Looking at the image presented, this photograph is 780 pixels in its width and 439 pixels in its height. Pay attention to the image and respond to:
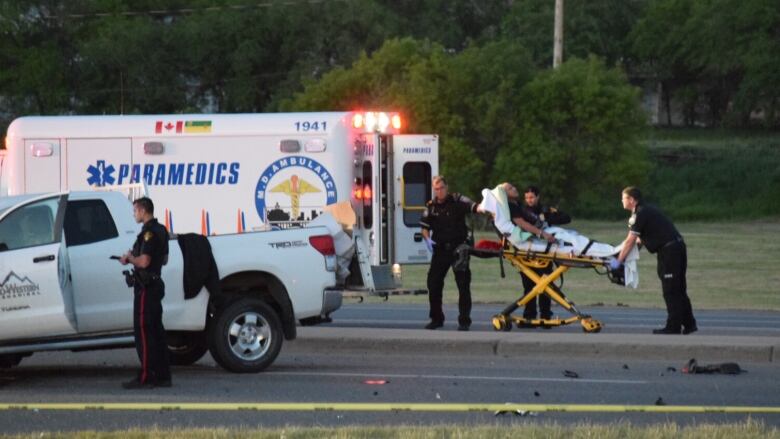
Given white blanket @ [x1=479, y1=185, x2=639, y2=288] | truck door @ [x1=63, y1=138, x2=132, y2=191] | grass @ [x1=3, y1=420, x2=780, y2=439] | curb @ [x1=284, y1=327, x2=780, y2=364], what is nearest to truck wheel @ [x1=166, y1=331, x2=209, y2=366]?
curb @ [x1=284, y1=327, x2=780, y2=364]

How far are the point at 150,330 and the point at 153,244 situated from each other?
29.2 inches

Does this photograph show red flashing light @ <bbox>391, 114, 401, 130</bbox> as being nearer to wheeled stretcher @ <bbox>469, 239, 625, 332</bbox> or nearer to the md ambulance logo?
the md ambulance logo

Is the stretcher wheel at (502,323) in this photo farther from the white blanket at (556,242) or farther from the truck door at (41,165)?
the truck door at (41,165)

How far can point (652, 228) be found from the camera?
16.4 meters

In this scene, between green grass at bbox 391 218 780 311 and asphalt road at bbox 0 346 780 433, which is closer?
asphalt road at bbox 0 346 780 433

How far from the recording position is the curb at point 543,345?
14.7 meters

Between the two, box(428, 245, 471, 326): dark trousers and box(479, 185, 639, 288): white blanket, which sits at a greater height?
box(479, 185, 639, 288): white blanket

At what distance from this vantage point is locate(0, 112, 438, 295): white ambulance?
19.3 metres

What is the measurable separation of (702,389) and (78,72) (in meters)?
65.6

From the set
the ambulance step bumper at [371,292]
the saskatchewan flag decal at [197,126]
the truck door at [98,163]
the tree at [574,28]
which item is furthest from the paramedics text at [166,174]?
the tree at [574,28]

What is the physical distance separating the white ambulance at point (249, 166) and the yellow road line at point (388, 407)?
7.98 m

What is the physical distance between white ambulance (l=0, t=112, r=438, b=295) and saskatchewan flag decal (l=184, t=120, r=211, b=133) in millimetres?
14

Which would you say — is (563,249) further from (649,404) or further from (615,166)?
(615,166)

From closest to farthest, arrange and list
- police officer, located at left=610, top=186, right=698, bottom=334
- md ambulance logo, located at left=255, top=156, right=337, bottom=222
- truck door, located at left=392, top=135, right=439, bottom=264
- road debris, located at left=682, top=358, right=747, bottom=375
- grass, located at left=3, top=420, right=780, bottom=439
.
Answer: grass, located at left=3, top=420, right=780, bottom=439, road debris, located at left=682, top=358, right=747, bottom=375, police officer, located at left=610, top=186, right=698, bottom=334, md ambulance logo, located at left=255, top=156, right=337, bottom=222, truck door, located at left=392, top=135, right=439, bottom=264
